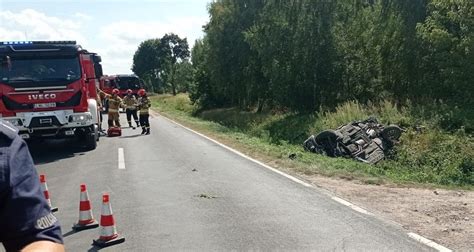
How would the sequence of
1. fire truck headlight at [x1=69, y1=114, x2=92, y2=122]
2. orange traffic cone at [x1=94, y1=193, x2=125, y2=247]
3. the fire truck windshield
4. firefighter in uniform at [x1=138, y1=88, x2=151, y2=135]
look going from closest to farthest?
orange traffic cone at [x1=94, y1=193, x2=125, y2=247] → the fire truck windshield → fire truck headlight at [x1=69, y1=114, x2=92, y2=122] → firefighter in uniform at [x1=138, y1=88, x2=151, y2=135]

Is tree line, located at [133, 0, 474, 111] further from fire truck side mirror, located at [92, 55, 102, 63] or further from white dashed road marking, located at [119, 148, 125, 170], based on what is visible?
white dashed road marking, located at [119, 148, 125, 170]

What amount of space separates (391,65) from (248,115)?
1192 centimetres

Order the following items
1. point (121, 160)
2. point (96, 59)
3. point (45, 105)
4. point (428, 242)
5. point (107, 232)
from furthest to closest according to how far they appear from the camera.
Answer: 1. point (96, 59)
2. point (45, 105)
3. point (121, 160)
4. point (107, 232)
5. point (428, 242)

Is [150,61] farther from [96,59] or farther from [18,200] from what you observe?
[18,200]

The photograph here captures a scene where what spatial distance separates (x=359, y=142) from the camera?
49.8 feet

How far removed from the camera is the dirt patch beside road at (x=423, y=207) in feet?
20.0

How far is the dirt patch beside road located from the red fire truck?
23.5ft

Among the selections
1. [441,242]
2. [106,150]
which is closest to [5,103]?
[106,150]

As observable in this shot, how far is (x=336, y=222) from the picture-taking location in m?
6.62

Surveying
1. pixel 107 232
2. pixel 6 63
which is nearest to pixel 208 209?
pixel 107 232

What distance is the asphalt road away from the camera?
5.79 m

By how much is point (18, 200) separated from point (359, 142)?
14395mm

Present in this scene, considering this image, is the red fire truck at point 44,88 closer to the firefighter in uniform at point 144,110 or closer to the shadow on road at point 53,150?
the shadow on road at point 53,150

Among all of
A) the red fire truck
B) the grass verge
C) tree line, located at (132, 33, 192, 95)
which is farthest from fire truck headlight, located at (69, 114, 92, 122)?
tree line, located at (132, 33, 192, 95)
